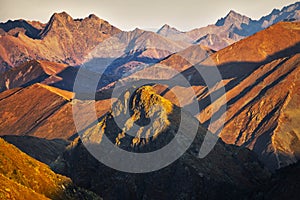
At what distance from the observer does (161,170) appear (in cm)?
8862

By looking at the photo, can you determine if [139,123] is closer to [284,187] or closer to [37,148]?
[284,187]

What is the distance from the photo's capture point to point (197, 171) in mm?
85375

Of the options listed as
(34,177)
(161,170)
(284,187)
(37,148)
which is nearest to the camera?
(34,177)

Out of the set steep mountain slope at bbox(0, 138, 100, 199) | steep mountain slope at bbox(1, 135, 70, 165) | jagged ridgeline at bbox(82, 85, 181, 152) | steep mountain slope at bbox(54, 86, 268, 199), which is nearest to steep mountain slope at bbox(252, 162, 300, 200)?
steep mountain slope at bbox(54, 86, 268, 199)

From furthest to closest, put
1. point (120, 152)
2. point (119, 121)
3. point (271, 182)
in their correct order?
1. point (119, 121)
2. point (120, 152)
3. point (271, 182)

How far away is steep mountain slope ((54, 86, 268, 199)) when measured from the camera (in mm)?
84450

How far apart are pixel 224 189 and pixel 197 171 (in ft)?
19.2

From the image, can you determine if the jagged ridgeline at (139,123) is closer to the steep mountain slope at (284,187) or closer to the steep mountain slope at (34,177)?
the steep mountain slope at (284,187)

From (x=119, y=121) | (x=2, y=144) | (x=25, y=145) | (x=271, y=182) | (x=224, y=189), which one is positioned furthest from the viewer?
(x=25, y=145)

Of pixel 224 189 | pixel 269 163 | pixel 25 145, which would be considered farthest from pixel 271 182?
pixel 25 145

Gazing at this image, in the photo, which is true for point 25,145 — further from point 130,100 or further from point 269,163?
point 269,163

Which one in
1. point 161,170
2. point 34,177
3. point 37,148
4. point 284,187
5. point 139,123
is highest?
point 34,177

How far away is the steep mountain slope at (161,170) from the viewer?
8445cm

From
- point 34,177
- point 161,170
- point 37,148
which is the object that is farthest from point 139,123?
point 37,148
